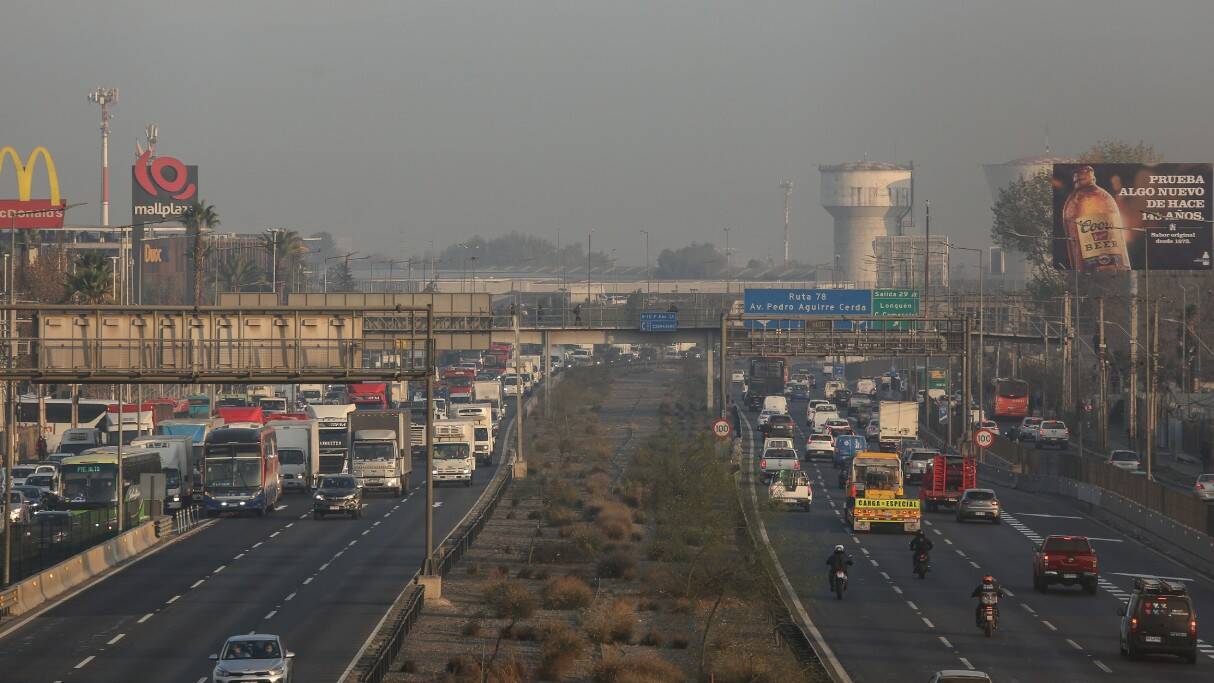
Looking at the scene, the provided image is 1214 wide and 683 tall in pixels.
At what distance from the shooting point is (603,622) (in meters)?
37.5

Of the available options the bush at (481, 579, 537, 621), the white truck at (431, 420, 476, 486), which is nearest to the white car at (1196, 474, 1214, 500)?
the white truck at (431, 420, 476, 486)

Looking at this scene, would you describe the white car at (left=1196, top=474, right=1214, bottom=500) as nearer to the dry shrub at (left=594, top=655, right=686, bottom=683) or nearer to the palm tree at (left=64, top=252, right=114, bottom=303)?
the dry shrub at (left=594, top=655, right=686, bottom=683)

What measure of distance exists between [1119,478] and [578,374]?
351 ft

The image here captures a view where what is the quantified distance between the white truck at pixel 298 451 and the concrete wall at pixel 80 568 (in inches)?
631

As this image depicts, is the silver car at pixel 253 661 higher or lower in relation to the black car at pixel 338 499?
higher

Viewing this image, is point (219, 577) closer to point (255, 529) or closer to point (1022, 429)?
point (255, 529)

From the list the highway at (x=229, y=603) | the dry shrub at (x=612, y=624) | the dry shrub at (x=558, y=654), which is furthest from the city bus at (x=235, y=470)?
the dry shrub at (x=558, y=654)

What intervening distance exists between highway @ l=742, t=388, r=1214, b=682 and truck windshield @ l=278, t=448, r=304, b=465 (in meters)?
22.1

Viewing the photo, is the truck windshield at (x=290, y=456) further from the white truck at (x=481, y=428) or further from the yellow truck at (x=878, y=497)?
the yellow truck at (x=878, y=497)

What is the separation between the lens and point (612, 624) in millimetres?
37250

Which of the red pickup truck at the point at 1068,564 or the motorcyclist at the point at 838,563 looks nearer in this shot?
the motorcyclist at the point at 838,563

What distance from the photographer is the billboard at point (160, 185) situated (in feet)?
451

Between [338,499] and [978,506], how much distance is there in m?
22.5

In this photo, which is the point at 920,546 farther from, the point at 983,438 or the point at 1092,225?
the point at 1092,225
